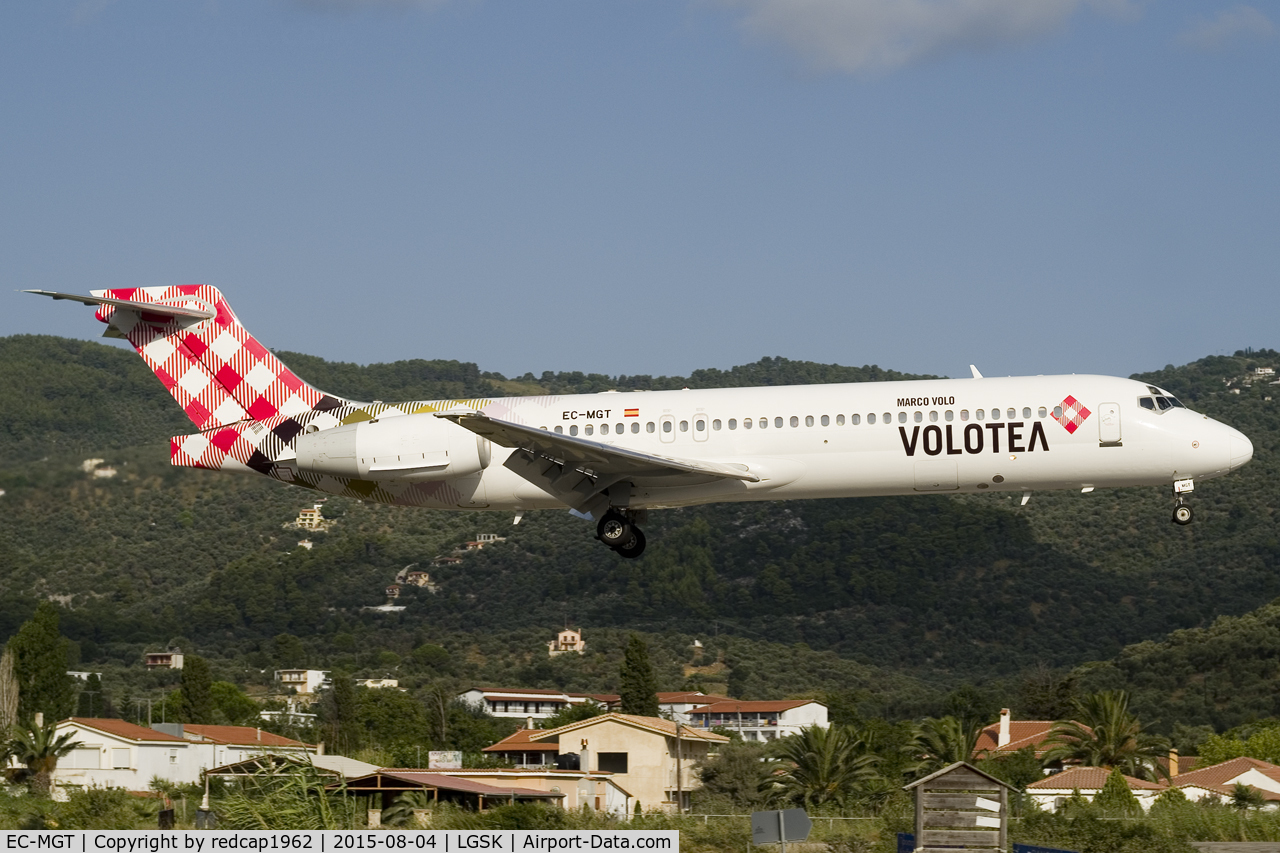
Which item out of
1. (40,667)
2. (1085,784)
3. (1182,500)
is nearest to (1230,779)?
(1085,784)

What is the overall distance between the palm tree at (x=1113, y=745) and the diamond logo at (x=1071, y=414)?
131 ft

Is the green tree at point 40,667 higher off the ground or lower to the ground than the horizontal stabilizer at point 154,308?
lower

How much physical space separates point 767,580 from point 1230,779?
2614 inches

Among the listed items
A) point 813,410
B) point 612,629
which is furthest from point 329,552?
point 813,410

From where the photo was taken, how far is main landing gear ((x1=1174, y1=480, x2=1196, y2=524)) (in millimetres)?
29688

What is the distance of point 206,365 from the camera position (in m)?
33.7

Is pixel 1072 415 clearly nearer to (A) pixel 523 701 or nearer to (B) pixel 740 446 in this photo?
(B) pixel 740 446

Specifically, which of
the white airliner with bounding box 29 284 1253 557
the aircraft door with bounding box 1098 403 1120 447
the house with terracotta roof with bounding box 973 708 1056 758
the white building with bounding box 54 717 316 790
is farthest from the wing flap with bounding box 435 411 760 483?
the house with terracotta roof with bounding box 973 708 1056 758

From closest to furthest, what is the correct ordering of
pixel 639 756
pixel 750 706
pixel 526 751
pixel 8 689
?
pixel 639 756 < pixel 526 751 < pixel 8 689 < pixel 750 706

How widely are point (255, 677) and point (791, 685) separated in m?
39.1

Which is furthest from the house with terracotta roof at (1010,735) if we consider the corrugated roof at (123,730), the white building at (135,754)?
the corrugated roof at (123,730)

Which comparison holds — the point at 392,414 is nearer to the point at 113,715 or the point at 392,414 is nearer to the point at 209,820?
the point at 209,820

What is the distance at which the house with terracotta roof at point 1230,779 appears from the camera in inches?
2234

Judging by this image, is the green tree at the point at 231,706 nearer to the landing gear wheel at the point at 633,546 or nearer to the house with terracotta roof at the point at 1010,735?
the house with terracotta roof at the point at 1010,735
